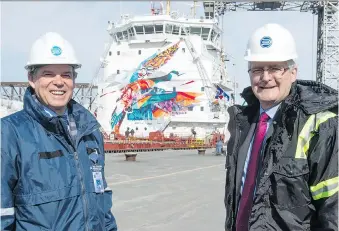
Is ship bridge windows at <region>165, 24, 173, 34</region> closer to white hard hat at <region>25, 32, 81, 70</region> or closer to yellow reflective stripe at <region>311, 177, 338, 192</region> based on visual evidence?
white hard hat at <region>25, 32, 81, 70</region>

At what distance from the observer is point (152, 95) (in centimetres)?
3478

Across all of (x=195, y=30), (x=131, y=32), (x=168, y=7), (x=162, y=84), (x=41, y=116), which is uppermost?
(x=168, y=7)

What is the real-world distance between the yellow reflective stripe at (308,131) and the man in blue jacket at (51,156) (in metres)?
1.22

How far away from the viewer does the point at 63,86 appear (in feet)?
8.45

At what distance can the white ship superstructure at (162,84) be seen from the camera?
34562mm

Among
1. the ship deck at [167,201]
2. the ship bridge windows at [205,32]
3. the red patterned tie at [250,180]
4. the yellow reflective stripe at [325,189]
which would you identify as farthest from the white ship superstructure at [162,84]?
the yellow reflective stripe at [325,189]

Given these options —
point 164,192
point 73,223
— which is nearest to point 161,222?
point 164,192

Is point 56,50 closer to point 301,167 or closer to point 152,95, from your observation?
point 301,167

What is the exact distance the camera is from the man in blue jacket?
2295 millimetres

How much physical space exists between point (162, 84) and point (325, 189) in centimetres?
3290

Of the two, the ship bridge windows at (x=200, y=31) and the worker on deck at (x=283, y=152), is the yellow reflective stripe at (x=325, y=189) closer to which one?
the worker on deck at (x=283, y=152)

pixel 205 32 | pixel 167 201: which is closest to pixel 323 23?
pixel 205 32

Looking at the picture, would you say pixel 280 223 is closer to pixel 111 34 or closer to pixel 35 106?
pixel 35 106

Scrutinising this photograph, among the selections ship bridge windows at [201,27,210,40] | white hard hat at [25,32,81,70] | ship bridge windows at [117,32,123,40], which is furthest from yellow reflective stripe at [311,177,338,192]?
ship bridge windows at [117,32,123,40]
